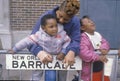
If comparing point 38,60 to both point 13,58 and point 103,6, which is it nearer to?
point 13,58

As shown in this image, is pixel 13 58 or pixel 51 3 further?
pixel 51 3

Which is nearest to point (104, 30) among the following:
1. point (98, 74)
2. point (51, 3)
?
point (51, 3)

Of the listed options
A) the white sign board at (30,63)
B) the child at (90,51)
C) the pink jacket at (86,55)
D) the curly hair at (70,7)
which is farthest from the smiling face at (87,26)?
the curly hair at (70,7)

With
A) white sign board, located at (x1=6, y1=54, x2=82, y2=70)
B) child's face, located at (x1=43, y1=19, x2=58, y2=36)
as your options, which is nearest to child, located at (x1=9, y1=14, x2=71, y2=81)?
child's face, located at (x1=43, y1=19, x2=58, y2=36)

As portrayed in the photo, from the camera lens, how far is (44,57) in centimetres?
428

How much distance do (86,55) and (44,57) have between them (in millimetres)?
519

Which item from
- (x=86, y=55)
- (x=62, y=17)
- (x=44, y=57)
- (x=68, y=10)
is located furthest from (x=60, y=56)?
(x=68, y=10)

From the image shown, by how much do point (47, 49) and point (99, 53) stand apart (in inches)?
25.0

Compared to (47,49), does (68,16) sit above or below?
above

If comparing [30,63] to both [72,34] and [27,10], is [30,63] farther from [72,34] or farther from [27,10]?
[27,10]

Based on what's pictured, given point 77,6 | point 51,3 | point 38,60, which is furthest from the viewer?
point 51,3

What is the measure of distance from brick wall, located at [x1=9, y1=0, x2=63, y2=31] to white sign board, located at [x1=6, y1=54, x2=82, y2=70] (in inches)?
244

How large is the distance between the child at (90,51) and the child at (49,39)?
0.26 meters

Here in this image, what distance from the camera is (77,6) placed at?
4.14m
